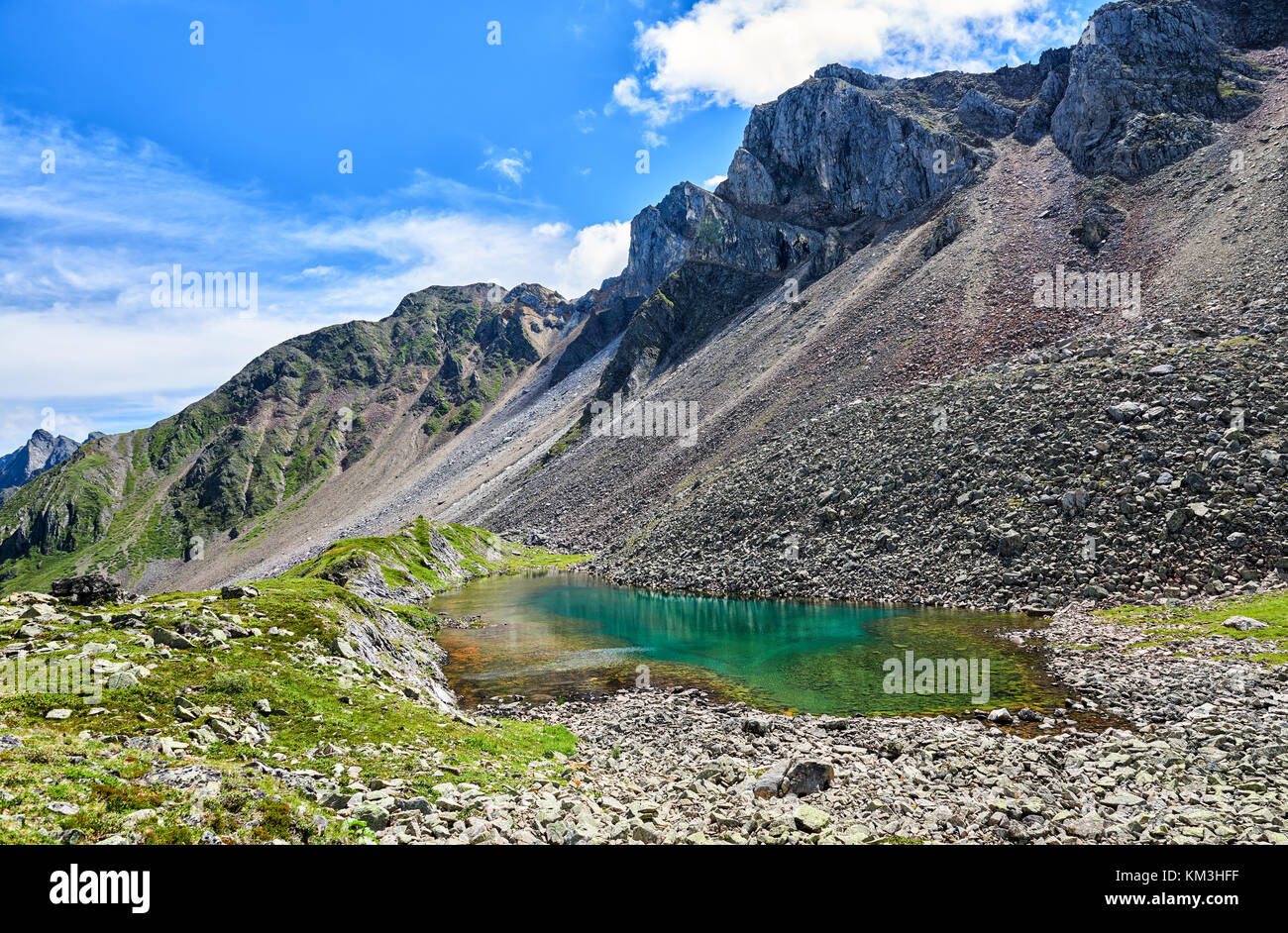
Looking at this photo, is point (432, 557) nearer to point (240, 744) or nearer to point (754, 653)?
point (754, 653)

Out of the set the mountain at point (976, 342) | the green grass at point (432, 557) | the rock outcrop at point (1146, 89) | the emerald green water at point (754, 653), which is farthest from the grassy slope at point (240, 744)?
the rock outcrop at point (1146, 89)

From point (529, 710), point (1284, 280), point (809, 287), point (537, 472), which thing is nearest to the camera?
point (529, 710)

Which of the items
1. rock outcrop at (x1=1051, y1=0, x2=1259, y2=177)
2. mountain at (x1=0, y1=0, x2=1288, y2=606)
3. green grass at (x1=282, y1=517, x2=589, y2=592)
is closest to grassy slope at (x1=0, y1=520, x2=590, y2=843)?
mountain at (x1=0, y1=0, x2=1288, y2=606)

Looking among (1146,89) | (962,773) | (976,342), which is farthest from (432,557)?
(1146,89)

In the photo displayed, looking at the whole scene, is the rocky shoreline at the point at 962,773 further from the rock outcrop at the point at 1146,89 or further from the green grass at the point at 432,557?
the rock outcrop at the point at 1146,89

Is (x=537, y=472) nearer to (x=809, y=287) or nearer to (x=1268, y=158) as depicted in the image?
(x=809, y=287)
